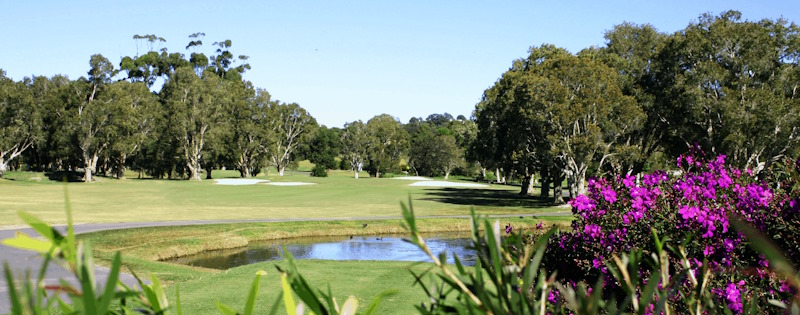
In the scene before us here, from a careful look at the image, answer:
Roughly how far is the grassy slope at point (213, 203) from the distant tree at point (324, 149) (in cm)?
5400

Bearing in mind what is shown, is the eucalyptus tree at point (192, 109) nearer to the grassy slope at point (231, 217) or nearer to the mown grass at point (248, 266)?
the grassy slope at point (231, 217)

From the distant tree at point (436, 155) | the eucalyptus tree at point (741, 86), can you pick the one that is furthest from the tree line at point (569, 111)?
the distant tree at point (436, 155)

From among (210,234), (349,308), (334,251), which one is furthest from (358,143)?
(349,308)

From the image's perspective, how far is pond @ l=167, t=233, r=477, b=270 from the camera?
22.7 meters

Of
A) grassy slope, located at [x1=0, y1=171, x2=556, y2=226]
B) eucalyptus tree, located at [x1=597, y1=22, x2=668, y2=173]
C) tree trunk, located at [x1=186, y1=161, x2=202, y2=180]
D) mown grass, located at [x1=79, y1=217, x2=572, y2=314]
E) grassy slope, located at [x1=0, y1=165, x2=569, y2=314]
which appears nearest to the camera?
mown grass, located at [x1=79, y1=217, x2=572, y2=314]

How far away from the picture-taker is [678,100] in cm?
3741

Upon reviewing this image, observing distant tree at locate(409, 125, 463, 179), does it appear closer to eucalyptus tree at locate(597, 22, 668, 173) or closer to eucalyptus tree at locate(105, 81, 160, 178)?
eucalyptus tree at locate(105, 81, 160, 178)

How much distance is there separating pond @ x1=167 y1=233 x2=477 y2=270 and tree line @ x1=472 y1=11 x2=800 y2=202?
11.1 m

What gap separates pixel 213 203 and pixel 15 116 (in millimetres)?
31899

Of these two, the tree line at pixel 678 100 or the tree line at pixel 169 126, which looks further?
the tree line at pixel 169 126

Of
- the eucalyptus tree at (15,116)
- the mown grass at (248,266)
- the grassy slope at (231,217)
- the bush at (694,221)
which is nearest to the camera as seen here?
the bush at (694,221)

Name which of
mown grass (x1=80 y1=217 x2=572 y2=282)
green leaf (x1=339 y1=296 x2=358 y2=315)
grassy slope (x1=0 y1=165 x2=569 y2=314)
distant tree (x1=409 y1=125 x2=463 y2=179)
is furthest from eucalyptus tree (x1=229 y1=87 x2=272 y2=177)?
green leaf (x1=339 y1=296 x2=358 y2=315)

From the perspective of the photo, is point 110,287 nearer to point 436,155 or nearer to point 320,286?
point 320,286

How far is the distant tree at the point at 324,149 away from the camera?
115 meters
